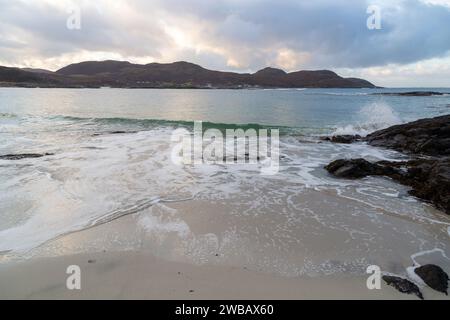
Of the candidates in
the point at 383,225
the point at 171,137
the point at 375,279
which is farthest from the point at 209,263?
the point at 171,137

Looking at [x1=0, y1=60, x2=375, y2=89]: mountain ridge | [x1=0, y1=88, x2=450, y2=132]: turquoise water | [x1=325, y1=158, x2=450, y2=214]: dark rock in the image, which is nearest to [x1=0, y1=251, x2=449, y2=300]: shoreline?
[x1=325, y1=158, x2=450, y2=214]: dark rock

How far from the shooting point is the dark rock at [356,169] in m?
9.85

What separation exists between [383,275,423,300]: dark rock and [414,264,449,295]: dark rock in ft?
0.75

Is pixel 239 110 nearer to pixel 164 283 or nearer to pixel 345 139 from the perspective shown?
pixel 345 139

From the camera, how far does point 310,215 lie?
6.80 m

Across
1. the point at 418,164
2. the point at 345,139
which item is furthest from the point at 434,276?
the point at 345,139

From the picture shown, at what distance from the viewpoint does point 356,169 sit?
9.98 metres

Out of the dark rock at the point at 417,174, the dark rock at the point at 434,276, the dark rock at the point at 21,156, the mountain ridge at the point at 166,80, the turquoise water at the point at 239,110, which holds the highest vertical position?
the mountain ridge at the point at 166,80

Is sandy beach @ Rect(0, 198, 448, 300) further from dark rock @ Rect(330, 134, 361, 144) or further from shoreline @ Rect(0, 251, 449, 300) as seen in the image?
dark rock @ Rect(330, 134, 361, 144)

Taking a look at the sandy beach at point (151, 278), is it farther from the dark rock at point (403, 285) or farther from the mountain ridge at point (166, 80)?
the mountain ridge at point (166, 80)

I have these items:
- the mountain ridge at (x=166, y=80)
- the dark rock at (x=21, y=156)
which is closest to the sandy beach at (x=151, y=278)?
the dark rock at (x=21, y=156)

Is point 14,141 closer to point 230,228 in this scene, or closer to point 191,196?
point 191,196

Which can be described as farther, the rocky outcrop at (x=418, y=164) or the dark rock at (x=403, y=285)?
the rocky outcrop at (x=418, y=164)

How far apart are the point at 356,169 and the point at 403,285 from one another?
6.00m
